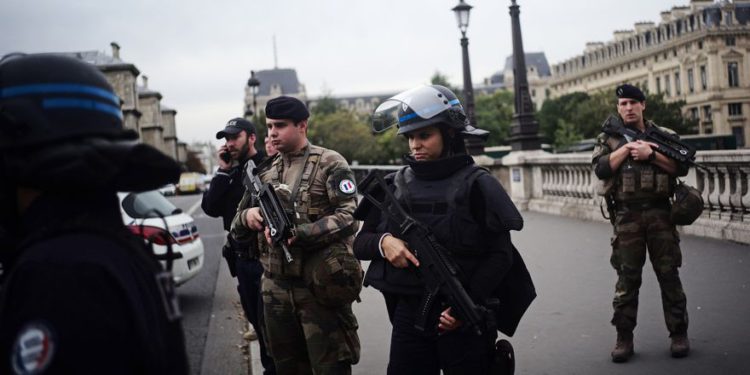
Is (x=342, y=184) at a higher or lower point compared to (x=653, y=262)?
higher

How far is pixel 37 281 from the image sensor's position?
165cm

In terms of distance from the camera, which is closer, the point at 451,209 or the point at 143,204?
the point at 451,209

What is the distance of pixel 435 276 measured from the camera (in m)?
3.48

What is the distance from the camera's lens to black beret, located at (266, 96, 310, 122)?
460cm

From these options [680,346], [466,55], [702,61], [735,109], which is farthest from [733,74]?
[680,346]

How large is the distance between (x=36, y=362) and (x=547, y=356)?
16.1 feet

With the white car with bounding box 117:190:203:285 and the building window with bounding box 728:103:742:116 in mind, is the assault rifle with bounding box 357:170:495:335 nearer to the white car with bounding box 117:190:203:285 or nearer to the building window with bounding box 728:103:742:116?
the white car with bounding box 117:190:203:285

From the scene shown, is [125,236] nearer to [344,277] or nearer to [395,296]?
[395,296]

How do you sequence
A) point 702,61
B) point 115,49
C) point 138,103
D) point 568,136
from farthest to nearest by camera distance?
point 138,103
point 702,61
point 115,49
point 568,136

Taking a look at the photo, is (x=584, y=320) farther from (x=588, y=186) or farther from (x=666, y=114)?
(x=666, y=114)

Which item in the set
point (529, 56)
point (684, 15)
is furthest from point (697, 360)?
→ point (529, 56)

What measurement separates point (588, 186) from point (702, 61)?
8458 cm

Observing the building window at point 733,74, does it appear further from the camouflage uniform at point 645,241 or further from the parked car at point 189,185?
the camouflage uniform at point 645,241

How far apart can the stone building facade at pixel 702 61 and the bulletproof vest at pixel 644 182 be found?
271ft
